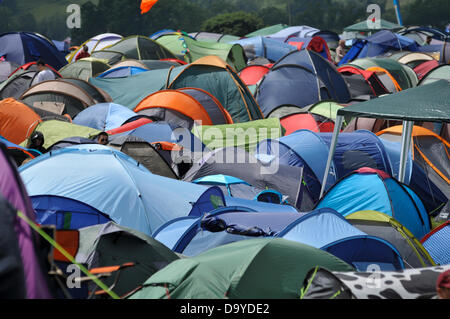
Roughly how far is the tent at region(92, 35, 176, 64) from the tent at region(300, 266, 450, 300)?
18331 millimetres

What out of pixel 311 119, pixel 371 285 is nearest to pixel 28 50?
pixel 311 119

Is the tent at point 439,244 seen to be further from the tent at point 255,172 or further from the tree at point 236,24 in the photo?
the tree at point 236,24

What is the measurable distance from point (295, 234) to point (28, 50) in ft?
58.9

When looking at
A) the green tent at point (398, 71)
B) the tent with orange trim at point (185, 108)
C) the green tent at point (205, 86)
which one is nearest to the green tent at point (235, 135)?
the tent with orange trim at point (185, 108)

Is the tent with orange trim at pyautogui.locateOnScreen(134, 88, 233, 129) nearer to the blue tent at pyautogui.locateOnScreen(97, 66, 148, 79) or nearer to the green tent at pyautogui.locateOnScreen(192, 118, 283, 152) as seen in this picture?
the green tent at pyautogui.locateOnScreen(192, 118, 283, 152)

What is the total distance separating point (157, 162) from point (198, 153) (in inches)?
48.5

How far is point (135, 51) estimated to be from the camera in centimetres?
2211

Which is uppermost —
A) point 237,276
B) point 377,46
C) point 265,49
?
point 237,276

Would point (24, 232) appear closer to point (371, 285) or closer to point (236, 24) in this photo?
point (371, 285)

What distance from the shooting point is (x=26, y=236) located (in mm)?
2820

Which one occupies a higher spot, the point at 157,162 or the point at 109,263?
the point at 109,263

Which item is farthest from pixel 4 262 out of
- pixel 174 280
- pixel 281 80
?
pixel 281 80

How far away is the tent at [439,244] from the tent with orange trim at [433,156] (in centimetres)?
364
